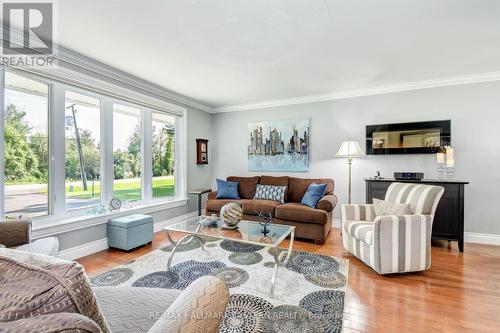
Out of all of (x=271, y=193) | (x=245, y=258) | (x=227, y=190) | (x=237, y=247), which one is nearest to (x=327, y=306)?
(x=245, y=258)

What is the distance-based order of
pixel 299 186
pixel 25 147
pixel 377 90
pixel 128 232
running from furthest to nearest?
pixel 299 186 < pixel 377 90 < pixel 128 232 < pixel 25 147

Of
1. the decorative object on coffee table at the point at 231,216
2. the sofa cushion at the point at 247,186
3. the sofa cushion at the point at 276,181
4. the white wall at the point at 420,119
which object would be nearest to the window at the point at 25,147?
the decorative object on coffee table at the point at 231,216

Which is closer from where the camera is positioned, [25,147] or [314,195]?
[25,147]

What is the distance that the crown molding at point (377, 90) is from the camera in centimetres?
343

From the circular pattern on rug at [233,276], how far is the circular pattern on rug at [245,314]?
23 cm

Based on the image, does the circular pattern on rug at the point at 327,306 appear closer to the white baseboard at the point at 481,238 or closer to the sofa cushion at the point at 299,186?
the sofa cushion at the point at 299,186

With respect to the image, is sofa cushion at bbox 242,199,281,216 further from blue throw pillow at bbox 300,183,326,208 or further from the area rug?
the area rug

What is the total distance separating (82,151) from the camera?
3070 millimetres

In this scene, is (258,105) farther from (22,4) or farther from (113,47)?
(22,4)

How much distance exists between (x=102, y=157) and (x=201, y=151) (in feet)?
6.56

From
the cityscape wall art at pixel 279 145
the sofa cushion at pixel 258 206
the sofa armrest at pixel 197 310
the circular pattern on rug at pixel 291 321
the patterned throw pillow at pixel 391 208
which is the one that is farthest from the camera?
the cityscape wall art at pixel 279 145

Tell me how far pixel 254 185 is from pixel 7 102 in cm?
347

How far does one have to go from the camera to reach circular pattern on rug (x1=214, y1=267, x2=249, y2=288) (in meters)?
2.28

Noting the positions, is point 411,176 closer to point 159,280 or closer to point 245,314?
point 245,314
